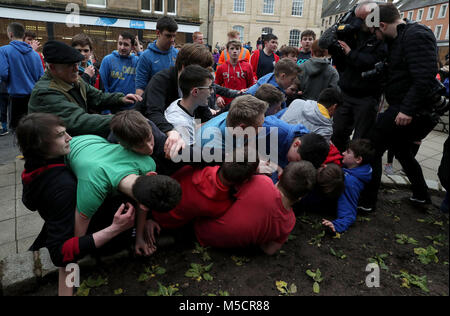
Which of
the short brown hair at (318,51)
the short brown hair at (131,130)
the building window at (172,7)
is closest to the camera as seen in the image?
the short brown hair at (131,130)

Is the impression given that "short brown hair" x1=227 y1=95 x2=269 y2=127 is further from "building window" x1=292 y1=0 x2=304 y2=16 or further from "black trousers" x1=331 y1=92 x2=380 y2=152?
"building window" x1=292 y1=0 x2=304 y2=16

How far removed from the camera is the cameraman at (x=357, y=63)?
11.6ft

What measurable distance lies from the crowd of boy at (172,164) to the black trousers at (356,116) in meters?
0.53

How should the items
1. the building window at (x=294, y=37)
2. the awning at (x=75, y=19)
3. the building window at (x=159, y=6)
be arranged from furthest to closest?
the building window at (x=294, y=37)
the building window at (x=159, y=6)
the awning at (x=75, y=19)

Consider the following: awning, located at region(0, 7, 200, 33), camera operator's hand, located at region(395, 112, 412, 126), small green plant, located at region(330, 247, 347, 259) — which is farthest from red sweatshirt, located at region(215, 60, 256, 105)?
awning, located at region(0, 7, 200, 33)

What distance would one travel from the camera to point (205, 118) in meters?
3.17

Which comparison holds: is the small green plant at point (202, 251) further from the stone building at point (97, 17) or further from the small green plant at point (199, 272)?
the stone building at point (97, 17)

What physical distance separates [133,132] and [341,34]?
10.2ft

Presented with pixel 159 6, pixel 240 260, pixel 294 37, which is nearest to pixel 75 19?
pixel 159 6

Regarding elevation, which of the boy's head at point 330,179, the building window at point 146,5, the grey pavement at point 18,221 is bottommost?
the grey pavement at point 18,221

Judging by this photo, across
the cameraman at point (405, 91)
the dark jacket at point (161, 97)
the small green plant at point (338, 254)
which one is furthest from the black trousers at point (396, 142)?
the dark jacket at point (161, 97)

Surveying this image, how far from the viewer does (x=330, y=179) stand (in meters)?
2.78

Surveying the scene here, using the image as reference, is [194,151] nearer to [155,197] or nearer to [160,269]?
[155,197]

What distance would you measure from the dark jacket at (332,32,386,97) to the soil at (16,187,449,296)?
1.71 metres
